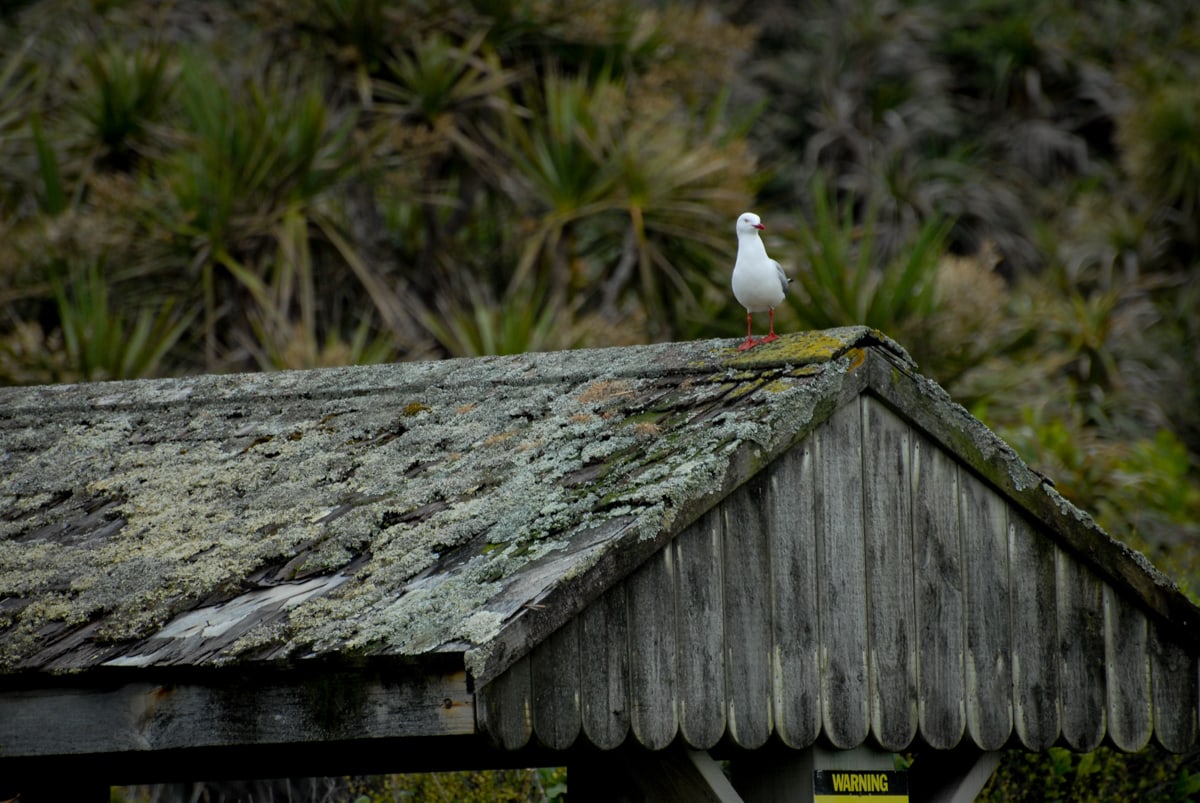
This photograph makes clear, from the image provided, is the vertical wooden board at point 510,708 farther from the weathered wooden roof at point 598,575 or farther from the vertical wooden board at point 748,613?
the vertical wooden board at point 748,613

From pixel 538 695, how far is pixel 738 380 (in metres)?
1.32

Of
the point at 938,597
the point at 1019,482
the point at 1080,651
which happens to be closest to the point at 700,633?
the point at 938,597

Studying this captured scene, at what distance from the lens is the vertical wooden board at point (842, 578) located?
16.3 ft

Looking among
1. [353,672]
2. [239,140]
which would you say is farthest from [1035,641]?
[239,140]

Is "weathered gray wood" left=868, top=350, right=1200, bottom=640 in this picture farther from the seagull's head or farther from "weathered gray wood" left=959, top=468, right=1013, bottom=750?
the seagull's head

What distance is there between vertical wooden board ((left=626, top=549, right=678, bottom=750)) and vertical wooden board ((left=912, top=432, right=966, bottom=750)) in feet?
3.05

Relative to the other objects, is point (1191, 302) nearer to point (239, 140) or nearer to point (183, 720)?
point (239, 140)

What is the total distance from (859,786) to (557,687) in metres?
1.18

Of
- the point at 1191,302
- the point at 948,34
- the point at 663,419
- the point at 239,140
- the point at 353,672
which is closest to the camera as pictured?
the point at 353,672

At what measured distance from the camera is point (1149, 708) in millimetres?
5434

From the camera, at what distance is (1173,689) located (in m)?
5.47

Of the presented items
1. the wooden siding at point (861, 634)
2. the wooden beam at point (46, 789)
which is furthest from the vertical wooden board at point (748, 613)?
the wooden beam at point (46, 789)

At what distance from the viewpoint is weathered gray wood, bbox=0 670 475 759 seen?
13.5 feet

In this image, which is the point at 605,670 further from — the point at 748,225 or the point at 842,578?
the point at 748,225
